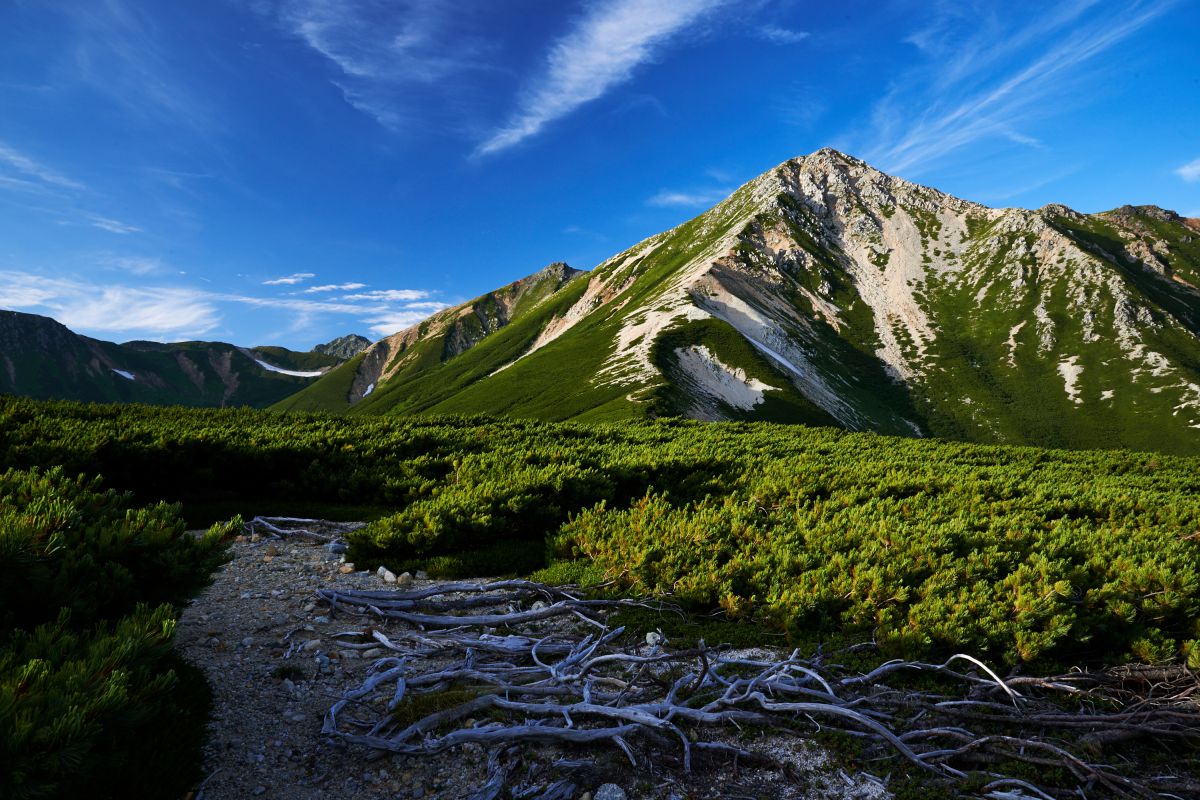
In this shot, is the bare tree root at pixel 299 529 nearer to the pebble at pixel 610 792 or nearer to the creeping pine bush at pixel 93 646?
the creeping pine bush at pixel 93 646

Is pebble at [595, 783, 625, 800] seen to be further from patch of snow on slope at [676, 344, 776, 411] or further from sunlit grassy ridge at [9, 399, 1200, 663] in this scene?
patch of snow on slope at [676, 344, 776, 411]

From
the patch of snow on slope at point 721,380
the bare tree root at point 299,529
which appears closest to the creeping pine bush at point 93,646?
the bare tree root at point 299,529

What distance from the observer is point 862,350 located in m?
148

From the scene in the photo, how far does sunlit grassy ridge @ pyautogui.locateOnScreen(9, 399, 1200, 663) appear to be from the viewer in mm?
8305

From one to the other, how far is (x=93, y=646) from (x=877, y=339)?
17129 cm

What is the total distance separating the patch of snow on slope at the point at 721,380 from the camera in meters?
92.9

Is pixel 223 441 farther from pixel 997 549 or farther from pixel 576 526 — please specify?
pixel 997 549

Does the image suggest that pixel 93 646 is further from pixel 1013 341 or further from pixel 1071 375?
pixel 1013 341

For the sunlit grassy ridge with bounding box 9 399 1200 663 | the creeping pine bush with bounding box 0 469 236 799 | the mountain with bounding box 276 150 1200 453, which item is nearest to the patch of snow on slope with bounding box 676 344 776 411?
the mountain with bounding box 276 150 1200 453

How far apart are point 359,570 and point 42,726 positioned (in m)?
8.01

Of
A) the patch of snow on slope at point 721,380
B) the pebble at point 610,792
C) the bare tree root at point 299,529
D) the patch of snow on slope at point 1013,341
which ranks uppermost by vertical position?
the patch of snow on slope at point 1013,341

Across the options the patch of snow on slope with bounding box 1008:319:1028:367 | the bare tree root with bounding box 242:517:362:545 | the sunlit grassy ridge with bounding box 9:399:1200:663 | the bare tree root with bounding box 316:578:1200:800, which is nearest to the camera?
the bare tree root with bounding box 316:578:1200:800

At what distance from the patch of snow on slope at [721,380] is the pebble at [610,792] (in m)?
88.0

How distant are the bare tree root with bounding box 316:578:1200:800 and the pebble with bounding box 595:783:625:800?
30 centimetres
